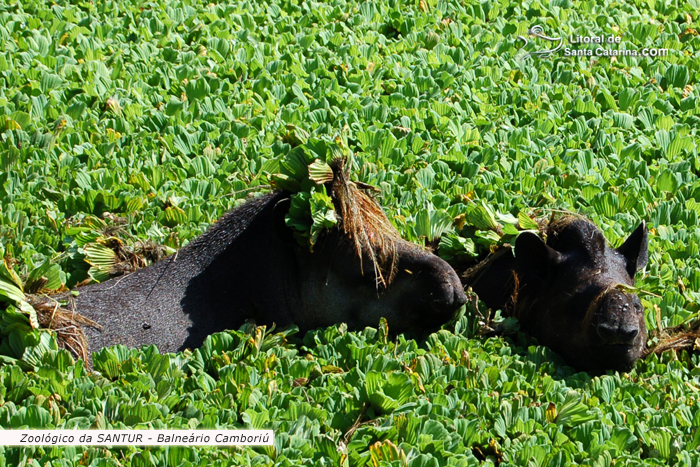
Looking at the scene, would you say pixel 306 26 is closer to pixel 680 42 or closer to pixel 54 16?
pixel 54 16

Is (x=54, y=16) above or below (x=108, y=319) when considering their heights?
above

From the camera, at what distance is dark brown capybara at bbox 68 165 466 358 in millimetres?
5461

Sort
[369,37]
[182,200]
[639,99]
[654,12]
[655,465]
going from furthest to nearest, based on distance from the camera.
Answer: [654,12]
[369,37]
[639,99]
[182,200]
[655,465]

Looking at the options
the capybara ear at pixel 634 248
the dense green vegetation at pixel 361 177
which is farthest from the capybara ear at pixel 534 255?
the capybara ear at pixel 634 248

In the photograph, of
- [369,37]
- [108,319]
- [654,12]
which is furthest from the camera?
[654,12]

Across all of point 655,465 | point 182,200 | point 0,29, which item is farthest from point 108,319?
point 0,29

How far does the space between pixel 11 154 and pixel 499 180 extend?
3.44 metres

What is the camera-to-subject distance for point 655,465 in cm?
428

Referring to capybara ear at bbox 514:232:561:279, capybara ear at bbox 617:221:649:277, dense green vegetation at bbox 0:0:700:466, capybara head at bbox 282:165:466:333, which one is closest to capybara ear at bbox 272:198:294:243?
capybara head at bbox 282:165:466:333
